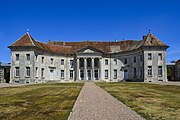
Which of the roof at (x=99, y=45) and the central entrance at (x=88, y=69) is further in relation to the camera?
the central entrance at (x=88, y=69)

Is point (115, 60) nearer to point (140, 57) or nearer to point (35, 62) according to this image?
point (140, 57)

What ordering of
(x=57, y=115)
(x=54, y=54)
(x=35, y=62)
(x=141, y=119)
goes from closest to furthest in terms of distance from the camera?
(x=141, y=119), (x=57, y=115), (x=35, y=62), (x=54, y=54)

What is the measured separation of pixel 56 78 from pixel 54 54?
4.88 meters

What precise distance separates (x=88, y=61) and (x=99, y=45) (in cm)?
501

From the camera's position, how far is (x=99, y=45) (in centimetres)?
4950

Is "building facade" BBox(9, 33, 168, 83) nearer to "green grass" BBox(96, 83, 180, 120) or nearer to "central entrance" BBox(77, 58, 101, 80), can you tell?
"central entrance" BBox(77, 58, 101, 80)

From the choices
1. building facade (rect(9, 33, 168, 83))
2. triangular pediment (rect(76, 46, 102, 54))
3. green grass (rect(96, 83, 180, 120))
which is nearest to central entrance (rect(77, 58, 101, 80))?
building facade (rect(9, 33, 168, 83))

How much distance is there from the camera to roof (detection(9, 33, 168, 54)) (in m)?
39.6

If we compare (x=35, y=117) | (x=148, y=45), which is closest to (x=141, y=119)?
(x=35, y=117)

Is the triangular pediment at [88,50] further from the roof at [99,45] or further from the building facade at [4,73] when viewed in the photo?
the building facade at [4,73]

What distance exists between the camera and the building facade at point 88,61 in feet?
125

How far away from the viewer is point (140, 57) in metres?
40.7

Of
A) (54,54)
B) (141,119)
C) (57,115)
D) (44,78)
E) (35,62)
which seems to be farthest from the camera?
(54,54)

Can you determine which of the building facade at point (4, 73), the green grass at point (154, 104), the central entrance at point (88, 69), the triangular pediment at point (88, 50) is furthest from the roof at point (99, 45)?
the green grass at point (154, 104)
